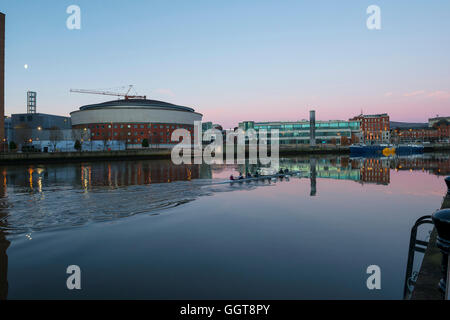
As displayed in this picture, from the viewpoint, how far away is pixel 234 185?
34500 mm

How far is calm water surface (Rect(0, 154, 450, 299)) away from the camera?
9359 millimetres

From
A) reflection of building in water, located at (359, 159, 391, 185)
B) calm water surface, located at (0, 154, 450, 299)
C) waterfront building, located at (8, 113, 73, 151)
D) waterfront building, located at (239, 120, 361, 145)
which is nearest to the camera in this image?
calm water surface, located at (0, 154, 450, 299)

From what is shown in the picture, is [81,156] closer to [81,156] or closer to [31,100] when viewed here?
[81,156]

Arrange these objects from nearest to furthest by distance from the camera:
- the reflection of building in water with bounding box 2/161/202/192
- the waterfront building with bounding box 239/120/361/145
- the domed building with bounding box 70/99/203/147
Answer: the reflection of building in water with bounding box 2/161/202/192 → the domed building with bounding box 70/99/203/147 → the waterfront building with bounding box 239/120/361/145

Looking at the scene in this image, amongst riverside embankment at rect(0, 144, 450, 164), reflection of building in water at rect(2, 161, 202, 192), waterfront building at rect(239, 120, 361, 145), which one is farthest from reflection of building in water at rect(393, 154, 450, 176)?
waterfront building at rect(239, 120, 361, 145)

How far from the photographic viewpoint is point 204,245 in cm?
1348

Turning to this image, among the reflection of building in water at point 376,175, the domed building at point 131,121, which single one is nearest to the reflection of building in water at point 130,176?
the reflection of building in water at point 376,175

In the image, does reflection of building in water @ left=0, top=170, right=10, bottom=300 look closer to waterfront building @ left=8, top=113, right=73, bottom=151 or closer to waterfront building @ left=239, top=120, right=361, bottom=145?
waterfront building @ left=8, top=113, right=73, bottom=151

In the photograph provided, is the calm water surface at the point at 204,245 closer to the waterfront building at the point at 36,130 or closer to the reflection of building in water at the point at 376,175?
the reflection of building in water at the point at 376,175

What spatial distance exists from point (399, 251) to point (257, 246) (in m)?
5.93

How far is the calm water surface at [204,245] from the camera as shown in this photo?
936 centimetres

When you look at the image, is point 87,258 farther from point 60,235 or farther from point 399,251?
point 399,251

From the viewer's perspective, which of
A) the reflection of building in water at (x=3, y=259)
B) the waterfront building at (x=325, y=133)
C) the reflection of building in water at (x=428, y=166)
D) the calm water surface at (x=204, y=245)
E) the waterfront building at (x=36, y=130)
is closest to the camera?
the reflection of building in water at (x=3, y=259)
